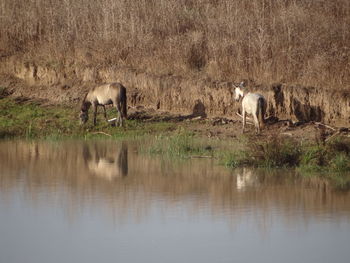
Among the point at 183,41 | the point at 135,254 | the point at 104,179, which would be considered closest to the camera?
the point at 135,254

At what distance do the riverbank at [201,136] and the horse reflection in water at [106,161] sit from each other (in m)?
0.55

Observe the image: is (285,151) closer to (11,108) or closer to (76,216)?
(76,216)

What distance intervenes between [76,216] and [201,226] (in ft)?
5.76

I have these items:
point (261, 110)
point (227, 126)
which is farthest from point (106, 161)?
point (227, 126)

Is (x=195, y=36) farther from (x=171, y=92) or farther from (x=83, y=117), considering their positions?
(x=83, y=117)

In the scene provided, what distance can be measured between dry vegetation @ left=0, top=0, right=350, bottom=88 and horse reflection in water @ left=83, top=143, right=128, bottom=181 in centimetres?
459

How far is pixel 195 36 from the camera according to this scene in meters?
21.5

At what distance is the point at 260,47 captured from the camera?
→ 1992cm

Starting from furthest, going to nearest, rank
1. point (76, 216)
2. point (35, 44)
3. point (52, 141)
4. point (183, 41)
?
point (35, 44)
point (183, 41)
point (52, 141)
point (76, 216)

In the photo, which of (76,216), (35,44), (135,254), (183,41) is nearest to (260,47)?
(183,41)

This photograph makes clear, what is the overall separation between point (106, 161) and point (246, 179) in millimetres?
3256

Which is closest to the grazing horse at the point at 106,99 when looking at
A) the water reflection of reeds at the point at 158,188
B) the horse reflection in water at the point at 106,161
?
the horse reflection in water at the point at 106,161

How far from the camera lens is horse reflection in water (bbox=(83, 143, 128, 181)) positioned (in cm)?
1377

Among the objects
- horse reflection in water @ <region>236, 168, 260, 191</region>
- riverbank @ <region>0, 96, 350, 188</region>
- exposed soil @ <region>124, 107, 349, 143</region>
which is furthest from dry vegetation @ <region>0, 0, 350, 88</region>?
horse reflection in water @ <region>236, 168, 260, 191</region>
